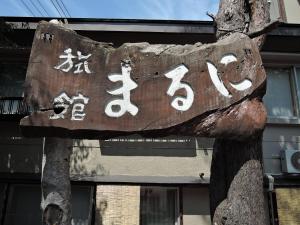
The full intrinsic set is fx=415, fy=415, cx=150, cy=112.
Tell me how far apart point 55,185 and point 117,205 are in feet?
17.8

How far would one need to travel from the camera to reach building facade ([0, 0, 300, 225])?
888 centimetres

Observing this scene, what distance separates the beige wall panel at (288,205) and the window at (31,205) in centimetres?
403

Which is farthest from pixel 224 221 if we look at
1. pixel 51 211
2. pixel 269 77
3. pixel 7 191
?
pixel 269 77

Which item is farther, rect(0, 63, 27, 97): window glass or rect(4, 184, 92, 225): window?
rect(0, 63, 27, 97): window glass

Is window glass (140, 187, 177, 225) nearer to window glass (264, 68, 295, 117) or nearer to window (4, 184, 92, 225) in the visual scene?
window (4, 184, 92, 225)

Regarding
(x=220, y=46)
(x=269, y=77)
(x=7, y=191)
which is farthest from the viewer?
(x=269, y=77)

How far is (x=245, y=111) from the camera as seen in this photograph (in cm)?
342

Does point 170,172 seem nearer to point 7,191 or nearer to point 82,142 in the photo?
point 82,142

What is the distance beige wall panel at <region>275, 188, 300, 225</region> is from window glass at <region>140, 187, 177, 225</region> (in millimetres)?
2229

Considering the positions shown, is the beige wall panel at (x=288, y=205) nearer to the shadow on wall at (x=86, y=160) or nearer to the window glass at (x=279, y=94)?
the window glass at (x=279, y=94)

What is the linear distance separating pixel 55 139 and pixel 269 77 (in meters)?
8.25

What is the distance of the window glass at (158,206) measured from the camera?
8.98 metres

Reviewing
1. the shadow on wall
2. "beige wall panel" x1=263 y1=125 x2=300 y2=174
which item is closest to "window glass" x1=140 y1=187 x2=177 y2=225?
the shadow on wall

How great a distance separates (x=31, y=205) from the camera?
901 centimetres
